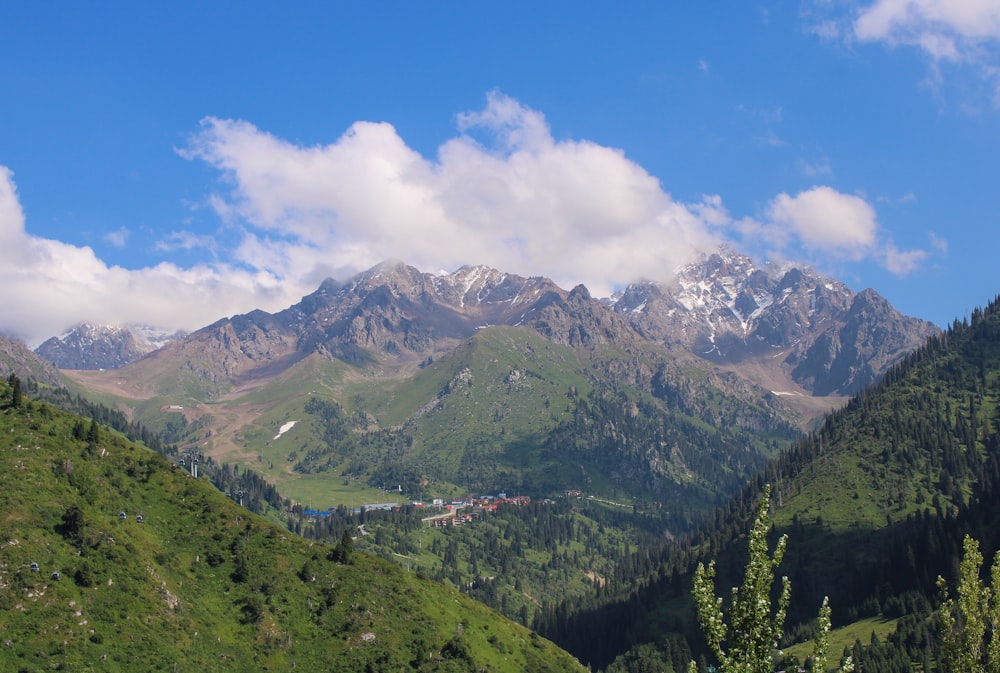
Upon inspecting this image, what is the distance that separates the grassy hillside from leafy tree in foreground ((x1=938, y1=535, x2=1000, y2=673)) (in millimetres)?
129664

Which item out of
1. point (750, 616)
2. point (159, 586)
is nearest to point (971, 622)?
point (750, 616)

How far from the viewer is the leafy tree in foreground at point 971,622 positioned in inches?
1885

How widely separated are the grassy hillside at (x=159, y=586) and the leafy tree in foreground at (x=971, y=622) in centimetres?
12966

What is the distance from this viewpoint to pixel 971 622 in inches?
1909

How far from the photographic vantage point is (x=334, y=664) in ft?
547

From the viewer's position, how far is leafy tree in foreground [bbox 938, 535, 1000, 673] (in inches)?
1885

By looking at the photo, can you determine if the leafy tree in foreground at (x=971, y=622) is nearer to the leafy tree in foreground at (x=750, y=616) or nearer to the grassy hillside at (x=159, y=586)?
the leafy tree in foreground at (x=750, y=616)

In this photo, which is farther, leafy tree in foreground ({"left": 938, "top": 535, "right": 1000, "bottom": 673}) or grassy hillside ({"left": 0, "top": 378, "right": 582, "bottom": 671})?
grassy hillside ({"left": 0, "top": 378, "right": 582, "bottom": 671})

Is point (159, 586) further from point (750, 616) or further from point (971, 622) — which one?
point (750, 616)

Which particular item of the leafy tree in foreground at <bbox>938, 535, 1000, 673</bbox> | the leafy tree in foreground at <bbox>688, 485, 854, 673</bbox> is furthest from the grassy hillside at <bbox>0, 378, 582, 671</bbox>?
the leafy tree in foreground at <bbox>938, 535, 1000, 673</bbox>

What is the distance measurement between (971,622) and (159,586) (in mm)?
148609

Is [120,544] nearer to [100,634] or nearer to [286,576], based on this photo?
[100,634]

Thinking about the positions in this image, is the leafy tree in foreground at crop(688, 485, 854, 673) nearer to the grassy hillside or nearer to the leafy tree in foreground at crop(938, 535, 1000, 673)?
the leafy tree in foreground at crop(938, 535, 1000, 673)

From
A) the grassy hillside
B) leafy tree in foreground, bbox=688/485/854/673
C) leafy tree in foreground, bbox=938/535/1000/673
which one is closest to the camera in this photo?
leafy tree in foreground, bbox=688/485/854/673
